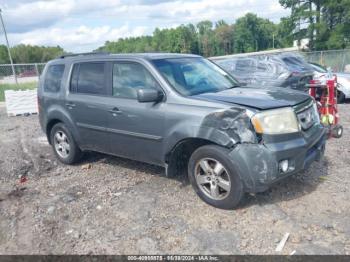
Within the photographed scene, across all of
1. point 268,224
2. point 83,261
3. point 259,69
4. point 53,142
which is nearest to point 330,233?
point 268,224

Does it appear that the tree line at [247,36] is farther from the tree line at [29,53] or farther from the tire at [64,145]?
the tire at [64,145]

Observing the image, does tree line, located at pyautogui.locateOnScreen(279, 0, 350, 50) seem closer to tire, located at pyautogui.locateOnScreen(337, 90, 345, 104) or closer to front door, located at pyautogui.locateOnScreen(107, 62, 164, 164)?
tire, located at pyautogui.locateOnScreen(337, 90, 345, 104)

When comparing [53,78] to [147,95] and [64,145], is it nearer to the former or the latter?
[64,145]

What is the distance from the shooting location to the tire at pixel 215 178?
3.98m

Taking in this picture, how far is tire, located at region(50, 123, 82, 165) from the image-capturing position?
603 cm

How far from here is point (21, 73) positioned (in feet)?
70.0

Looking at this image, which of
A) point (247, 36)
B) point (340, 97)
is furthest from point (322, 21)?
point (247, 36)

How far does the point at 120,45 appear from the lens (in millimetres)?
124875

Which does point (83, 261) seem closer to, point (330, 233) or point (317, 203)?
point (330, 233)

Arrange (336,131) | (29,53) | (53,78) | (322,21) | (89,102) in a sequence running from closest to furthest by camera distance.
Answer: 1. (89,102)
2. (53,78)
3. (336,131)
4. (322,21)
5. (29,53)

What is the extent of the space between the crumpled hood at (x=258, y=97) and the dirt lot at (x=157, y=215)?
1159mm

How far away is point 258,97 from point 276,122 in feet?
1.71

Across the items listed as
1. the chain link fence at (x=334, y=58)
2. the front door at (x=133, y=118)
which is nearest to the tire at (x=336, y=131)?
the front door at (x=133, y=118)

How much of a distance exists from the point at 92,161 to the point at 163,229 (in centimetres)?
290
